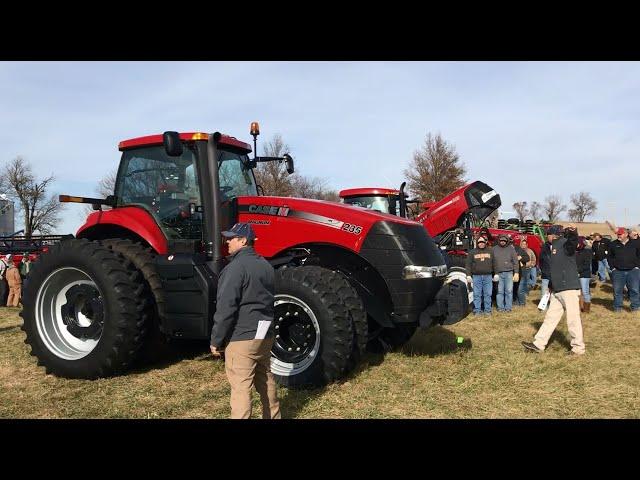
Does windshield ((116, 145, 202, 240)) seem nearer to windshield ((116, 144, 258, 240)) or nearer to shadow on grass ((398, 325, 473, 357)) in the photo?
windshield ((116, 144, 258, 240))

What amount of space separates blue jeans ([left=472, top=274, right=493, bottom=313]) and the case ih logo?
261 inches

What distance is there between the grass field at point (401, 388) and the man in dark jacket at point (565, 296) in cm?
23

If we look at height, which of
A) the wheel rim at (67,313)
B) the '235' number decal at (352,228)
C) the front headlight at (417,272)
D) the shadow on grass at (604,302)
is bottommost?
the shadow on grass at (604,302)

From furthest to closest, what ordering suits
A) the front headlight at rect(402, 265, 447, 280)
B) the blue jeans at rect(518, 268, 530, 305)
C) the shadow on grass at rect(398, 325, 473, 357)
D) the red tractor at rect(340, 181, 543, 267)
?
the blue jeans at rect(518, 268, 530, 305) < the red tractor at rect(340, 181, 543, 267) < the shadow on grass at rect(398, 325, 473, 357) < the front headlight at rect(402, 265, 447, 280)

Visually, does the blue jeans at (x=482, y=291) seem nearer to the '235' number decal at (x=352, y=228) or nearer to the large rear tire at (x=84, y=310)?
the '235' number decal at (x=352, y=228)

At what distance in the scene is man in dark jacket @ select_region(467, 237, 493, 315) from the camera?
35.7 ft

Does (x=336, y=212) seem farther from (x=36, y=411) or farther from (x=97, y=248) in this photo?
(x=36, y=411)

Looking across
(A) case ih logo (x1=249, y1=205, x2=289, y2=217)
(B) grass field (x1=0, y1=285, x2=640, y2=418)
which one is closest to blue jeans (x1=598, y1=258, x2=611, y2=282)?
(B) grass field (x1=0, y1=285, x2=640, y2=418)

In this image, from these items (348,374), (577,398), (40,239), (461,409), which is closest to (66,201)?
(348,374)

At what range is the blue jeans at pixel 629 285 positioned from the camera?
11.0 meters

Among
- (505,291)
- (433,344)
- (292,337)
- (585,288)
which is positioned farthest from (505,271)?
(292,337)

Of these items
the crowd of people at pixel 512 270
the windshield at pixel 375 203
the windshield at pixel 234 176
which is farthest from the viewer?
the windshield at pixel 375 203

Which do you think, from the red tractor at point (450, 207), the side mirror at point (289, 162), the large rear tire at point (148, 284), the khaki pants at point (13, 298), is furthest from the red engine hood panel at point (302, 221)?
the khaki pants at point (13, 298)

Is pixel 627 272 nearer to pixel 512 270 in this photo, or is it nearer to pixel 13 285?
pixel 512 270
